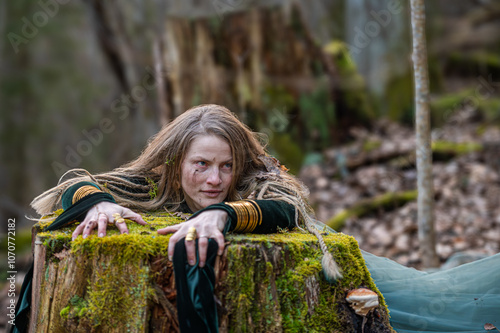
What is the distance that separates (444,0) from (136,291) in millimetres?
21550

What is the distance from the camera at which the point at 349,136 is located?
369 inches

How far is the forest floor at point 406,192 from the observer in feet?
17.5

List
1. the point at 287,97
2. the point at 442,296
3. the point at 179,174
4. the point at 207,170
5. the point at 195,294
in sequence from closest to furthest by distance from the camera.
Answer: the point at 195,294 < the point at 442,296 < the point at 207,170 < the point at 179,174 < the point at 287,97

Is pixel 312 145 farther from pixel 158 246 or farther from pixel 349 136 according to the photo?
pixel 158 246

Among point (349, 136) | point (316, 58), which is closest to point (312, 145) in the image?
point (349, 136)

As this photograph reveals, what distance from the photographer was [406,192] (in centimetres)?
638

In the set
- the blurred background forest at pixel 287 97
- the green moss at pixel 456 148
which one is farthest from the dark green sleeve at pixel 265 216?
the green moss at pixel 456 148

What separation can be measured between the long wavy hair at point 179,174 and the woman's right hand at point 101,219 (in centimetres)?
51

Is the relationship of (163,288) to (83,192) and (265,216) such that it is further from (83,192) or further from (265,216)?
(83,192)

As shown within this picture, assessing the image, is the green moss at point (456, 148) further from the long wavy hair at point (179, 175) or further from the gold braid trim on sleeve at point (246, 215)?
the gold braid trim on sleeve at point (246, 215)

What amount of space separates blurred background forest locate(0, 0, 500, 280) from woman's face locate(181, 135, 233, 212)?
10.1ft

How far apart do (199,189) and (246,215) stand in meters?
0.65

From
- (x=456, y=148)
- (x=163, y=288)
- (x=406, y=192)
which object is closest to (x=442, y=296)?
(x=163, y=288)

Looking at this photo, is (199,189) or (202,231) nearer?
(202,231)
